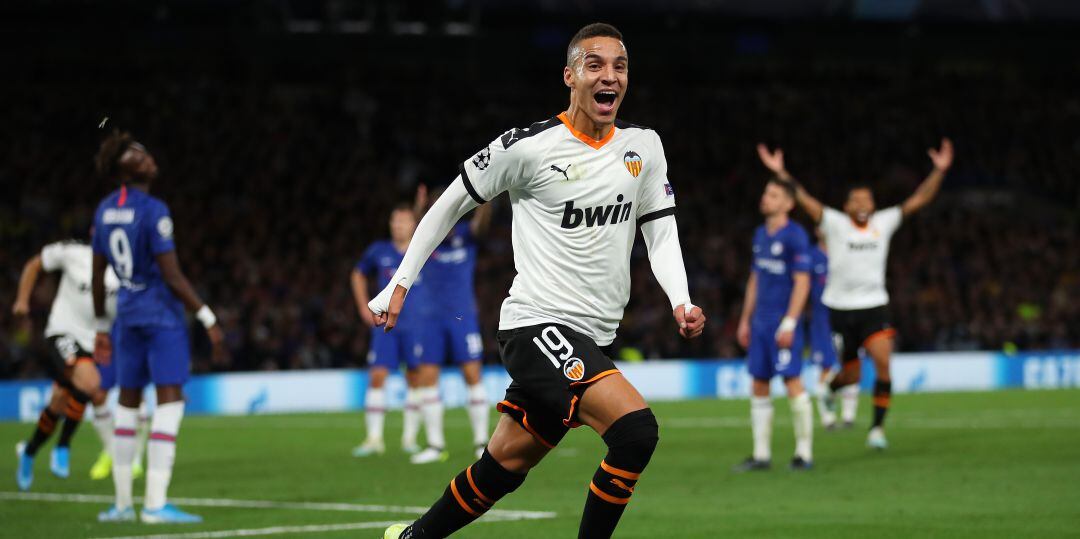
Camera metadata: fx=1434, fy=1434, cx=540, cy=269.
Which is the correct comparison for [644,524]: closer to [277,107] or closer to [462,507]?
[462,507]

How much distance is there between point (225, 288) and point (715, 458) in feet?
46.1

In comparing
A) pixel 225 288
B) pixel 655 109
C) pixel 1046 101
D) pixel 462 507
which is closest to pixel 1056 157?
pixel 1046 101

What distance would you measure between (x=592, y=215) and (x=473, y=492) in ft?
4.36

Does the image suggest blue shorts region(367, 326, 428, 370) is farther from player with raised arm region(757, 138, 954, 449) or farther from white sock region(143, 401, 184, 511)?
white sock region(143, 401, 184, 511)

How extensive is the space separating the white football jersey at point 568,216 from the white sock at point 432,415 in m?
8.05

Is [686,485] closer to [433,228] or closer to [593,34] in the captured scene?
[433,228]

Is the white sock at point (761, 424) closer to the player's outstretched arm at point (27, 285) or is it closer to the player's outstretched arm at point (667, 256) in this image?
the player's outstretched arm at point (667, 256)

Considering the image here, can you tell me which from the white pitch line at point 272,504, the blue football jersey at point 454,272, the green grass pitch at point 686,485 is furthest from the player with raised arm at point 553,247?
the blue football jersey at point 454,272

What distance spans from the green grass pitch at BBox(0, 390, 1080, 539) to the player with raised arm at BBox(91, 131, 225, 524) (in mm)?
424

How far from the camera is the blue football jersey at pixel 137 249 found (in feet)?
30.3

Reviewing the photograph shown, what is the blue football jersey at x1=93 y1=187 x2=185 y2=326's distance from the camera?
30.3 ft

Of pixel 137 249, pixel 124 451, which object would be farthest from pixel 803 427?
pixel 137 249

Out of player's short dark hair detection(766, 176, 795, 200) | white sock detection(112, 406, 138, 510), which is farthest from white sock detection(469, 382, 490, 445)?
white sock detection(112, 406, 138, 510)

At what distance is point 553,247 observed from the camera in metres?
6.30
